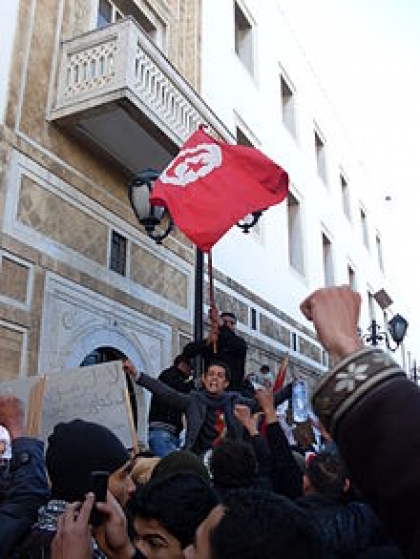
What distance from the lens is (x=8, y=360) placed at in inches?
251

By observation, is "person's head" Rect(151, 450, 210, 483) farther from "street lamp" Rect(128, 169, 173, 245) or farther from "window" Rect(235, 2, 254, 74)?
"window" Rect(235, 2, 254, 74)

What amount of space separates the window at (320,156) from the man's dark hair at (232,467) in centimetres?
1625

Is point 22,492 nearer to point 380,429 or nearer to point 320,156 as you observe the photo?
point 380,429

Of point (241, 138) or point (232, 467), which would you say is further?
point (241, 138)

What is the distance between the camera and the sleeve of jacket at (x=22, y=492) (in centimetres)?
196

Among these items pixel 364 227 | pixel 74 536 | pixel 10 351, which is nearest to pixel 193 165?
pixel 10 351

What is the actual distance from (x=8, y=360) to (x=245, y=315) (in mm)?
5730

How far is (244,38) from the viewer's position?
14.3 m

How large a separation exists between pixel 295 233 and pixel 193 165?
10.0 meters

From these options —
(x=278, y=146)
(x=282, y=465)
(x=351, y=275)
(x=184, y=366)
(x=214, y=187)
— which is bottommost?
(x=282, y=465)

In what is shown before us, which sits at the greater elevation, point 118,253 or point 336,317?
point 118,253

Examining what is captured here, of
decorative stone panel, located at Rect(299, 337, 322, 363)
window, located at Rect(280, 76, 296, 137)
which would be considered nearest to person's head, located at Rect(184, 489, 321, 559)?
decorative stone panel, located at Rect(299, 337, 322, 363)

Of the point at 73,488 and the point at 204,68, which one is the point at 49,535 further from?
the point at 204,68

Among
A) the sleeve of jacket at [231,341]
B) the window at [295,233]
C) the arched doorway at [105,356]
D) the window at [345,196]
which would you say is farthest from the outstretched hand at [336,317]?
the window at [345,196]
